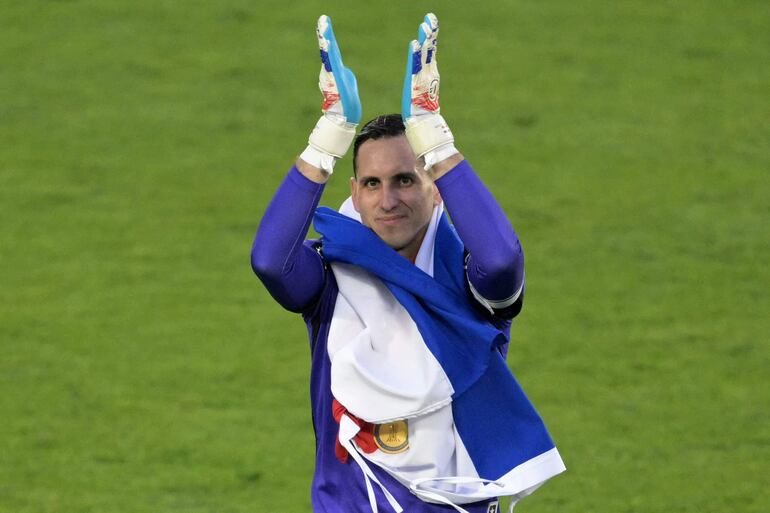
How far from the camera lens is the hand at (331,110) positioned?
3.36 metres

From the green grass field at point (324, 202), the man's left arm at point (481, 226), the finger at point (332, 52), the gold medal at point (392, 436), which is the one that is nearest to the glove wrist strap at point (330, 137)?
the finger at point (332, 52)

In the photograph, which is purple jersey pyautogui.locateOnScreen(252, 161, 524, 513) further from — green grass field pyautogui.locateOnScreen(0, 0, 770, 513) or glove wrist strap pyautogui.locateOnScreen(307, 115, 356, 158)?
green grass field pyautogui.locateOnScreen(0, 0, 770, 513)

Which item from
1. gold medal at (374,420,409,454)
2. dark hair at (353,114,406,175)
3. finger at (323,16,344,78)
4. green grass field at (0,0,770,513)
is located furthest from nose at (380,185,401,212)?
green grass field at (0,0,770,513)

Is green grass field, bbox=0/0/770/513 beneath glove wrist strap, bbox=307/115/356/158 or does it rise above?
beneath

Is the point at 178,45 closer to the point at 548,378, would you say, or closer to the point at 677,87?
the point at 677,87

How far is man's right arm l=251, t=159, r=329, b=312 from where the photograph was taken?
3318mm

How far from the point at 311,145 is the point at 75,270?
4739 mm

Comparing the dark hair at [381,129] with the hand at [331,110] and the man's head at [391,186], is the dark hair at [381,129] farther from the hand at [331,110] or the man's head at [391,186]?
the hand at [331,110]

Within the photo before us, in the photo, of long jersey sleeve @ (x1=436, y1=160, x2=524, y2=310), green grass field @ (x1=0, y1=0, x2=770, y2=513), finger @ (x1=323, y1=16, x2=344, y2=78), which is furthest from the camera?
green grass field @ (x1=0, y1=0, x2=770, y2=513)

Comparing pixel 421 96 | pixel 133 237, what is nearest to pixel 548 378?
pixel 133 237

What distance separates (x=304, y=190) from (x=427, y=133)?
306mm

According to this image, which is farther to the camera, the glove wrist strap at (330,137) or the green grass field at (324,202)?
the green grass field at (324,202)

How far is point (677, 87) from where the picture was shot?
31.0 ft

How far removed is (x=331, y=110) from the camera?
3395 mm
